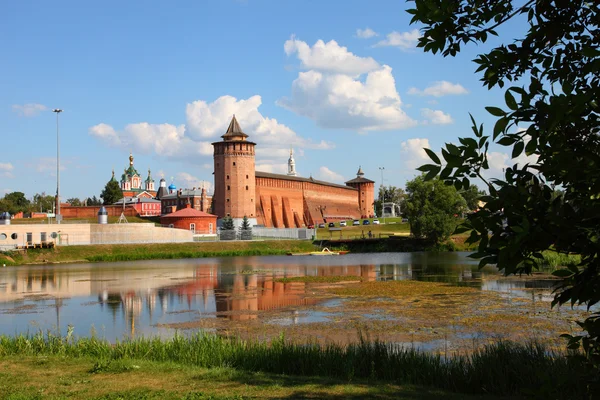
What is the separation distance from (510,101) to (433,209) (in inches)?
1782

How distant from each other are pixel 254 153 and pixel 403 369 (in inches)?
2709

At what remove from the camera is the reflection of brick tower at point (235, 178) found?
7269 centimetres

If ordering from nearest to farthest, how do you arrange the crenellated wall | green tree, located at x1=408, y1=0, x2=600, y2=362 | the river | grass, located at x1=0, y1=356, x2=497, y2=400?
green tree, located at x1=408, y1=0, x2=600, y2=362
grass, located at x1=0, y1=356, x2=497, y2=400
the river
the crenellated wall

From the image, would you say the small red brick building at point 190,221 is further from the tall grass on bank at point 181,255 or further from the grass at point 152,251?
the tall grass on bank at point 181,255

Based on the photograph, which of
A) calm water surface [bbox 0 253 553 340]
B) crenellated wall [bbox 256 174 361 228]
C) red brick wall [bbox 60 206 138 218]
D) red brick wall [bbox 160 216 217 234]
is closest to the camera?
calm water surface [bbox 0 253 553 340]

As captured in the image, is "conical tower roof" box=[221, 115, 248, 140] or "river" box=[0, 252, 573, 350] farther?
"conical tower roof" box=[221, 115, 248, 140]

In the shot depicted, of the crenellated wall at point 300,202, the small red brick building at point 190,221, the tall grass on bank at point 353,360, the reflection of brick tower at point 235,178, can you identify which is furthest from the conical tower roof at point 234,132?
the tall grass on bank at point 353,360

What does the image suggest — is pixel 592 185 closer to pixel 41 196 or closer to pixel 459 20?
pixel 459 20

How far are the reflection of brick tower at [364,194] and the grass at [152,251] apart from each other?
53647 mm

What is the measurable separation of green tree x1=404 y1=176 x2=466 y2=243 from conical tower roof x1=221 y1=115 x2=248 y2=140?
3029 cm

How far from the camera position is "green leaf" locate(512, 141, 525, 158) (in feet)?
9.46

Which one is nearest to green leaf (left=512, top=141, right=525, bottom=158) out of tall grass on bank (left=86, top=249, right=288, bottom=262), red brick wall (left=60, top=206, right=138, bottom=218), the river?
the river

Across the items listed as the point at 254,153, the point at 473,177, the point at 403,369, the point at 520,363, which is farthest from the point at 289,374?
the point at 254,153

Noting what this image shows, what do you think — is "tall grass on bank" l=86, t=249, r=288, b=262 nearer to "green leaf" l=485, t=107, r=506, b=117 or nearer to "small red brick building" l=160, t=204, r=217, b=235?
"small red brick building" l=160, t=204, r=217, b=235
